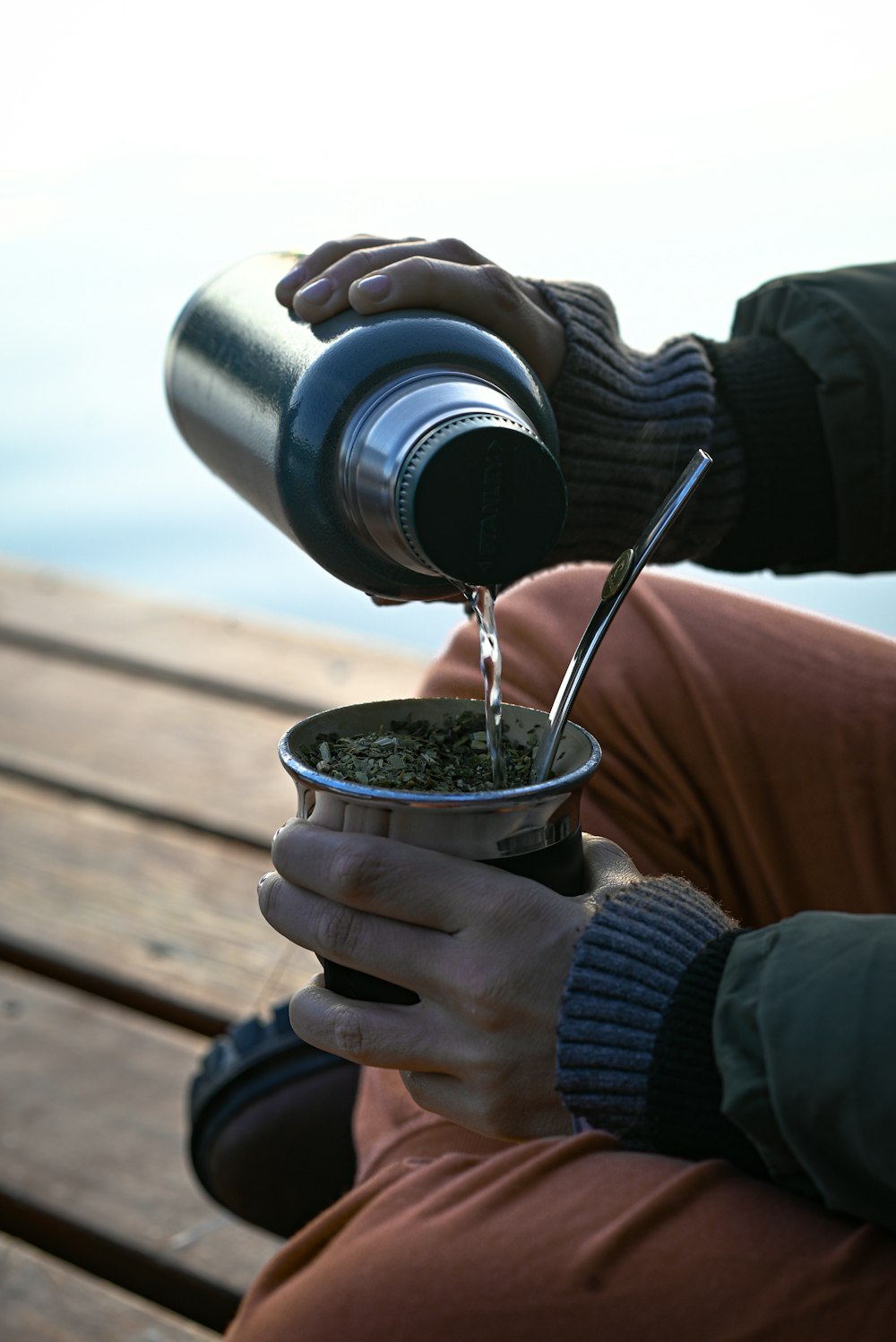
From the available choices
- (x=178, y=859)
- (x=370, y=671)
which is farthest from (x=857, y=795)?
(x=370, y=671)

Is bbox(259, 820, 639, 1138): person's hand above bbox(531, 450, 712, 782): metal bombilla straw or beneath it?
beneath

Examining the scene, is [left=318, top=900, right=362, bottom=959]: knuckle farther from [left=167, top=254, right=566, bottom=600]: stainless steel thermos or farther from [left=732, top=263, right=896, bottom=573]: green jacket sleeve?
[left=732, top=263, right=896, bottom=573]: green jacket sleeve

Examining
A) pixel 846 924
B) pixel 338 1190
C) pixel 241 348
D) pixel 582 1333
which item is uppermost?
pixel 241 348

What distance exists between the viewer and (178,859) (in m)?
1.21

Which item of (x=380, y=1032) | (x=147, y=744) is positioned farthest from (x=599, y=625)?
(x=147, y=744)

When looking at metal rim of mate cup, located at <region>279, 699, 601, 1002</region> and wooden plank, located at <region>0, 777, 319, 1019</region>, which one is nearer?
metal rim of mate cup, located at <region>279, 699, 601, 1002</region>

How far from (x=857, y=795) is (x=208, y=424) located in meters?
0.37

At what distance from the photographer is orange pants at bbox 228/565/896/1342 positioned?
45 centimetres

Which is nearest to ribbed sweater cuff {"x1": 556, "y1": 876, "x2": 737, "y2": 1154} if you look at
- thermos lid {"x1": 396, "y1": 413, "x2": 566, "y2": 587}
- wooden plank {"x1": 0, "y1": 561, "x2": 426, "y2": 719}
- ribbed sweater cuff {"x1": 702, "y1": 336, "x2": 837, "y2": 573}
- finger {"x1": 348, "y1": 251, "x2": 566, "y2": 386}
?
thermos lid {"x1": 396, "y1": 413, "x2": 566, "y2": 587}

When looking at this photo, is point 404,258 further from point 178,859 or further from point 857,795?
point 178,859

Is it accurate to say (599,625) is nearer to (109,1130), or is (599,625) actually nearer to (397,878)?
(397,878)

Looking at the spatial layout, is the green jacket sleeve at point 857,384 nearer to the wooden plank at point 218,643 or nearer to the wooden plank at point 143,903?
the wooden plank at point 143,903

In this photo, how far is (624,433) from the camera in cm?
73

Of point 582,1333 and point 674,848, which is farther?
point 674,848
